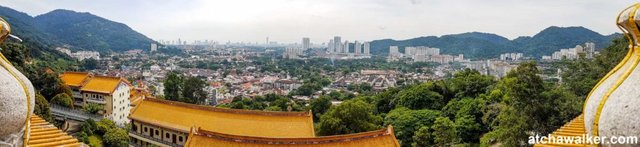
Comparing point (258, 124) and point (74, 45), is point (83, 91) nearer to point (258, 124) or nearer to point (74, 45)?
point (258, 124)

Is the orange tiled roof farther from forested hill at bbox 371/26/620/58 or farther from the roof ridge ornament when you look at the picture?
forested hill at bbox 371/26/620/58

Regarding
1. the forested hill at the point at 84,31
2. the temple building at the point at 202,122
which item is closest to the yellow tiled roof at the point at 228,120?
the temple building at the point at 202,122

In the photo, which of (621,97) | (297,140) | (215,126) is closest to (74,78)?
(215,126)

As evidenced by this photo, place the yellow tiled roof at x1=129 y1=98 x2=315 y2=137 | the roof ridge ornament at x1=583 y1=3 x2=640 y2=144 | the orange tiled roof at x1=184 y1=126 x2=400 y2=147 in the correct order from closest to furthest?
the roof ridge ornament at x1=583 y1=3 x2=640 y2=144
the orange tiled roof at x1=184 y1=126 x2=400 y2=147
the yellow tiled roof at x1=129 y1=98 x2=315 y2=137

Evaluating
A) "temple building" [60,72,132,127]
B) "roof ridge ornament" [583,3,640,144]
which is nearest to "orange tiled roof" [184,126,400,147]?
"roof ridge ornament" [583,3,640,144]

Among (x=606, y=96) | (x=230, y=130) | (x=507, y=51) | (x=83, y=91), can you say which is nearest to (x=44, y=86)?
(x=83, y=91)
